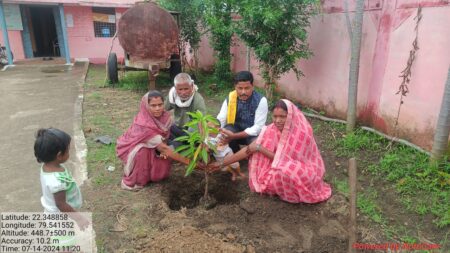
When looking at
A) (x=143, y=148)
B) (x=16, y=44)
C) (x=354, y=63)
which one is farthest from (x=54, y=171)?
(x=16, y=44)

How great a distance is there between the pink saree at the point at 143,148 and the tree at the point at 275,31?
262 cm

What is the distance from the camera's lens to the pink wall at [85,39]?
45.0 ft

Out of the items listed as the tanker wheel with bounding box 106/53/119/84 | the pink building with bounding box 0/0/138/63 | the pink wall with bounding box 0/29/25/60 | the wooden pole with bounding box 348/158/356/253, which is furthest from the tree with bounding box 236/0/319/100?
the pink wall with bounding box 0/29/25/60

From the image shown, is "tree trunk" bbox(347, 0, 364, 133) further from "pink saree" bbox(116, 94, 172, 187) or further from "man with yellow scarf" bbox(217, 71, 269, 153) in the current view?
"pink saree" bbox(116, 94, 172, 187)

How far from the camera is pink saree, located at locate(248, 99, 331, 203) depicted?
302 cm

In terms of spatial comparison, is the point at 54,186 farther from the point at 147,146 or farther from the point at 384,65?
the point at 384,65

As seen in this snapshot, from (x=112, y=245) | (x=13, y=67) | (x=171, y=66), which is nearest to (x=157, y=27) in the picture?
(x=171, y=66)

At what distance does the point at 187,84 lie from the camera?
386cm

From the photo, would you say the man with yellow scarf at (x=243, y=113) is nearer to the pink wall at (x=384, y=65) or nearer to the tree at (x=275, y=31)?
the tree at (x=275, y=31)

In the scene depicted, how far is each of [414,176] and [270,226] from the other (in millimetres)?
1860

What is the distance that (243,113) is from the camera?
13.0ft

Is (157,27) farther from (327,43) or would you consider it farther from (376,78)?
(376,78)

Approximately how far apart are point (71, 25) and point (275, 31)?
11.4m

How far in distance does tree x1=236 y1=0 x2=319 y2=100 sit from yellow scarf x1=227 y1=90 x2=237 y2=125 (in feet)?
5.74
